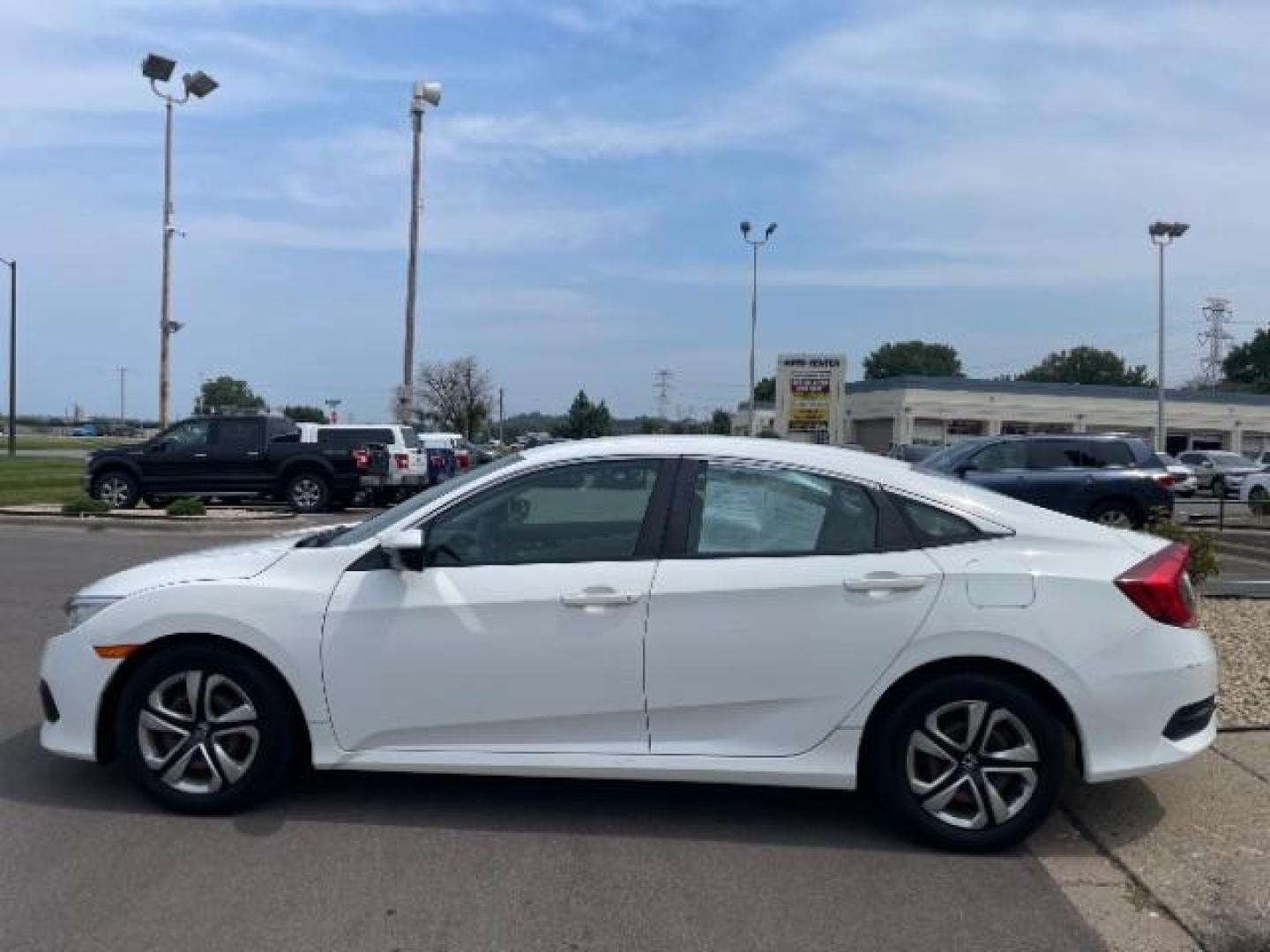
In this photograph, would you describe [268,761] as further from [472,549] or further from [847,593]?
[847,593]

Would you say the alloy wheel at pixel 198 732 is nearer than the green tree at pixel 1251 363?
Yes

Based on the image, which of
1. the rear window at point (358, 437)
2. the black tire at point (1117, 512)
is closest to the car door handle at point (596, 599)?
the black tire at point (1117, 512)

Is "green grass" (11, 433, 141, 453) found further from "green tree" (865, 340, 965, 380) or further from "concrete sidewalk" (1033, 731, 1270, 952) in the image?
"green tree" (865, 340, 965, 380)

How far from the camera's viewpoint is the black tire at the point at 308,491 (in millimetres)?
21609

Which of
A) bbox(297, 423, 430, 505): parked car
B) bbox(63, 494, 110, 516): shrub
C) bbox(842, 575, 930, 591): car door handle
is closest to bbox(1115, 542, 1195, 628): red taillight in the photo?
bbox(842, 575, 930, 591): car door handle

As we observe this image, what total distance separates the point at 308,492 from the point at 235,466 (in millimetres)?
1464

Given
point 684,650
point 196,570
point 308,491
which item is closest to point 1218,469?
point 308,491

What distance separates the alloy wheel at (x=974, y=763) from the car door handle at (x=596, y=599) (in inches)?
48.1

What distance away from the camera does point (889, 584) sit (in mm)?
4461

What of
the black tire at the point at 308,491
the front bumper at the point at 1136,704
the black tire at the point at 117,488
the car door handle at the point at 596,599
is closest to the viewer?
the front bumper at the point at 1136,704

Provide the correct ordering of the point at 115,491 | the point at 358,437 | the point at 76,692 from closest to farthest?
the point at 76,692, the point at 115,491, the point at 358,437

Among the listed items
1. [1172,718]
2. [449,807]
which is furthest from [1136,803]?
[449,807]

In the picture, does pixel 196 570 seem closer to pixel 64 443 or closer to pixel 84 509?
pixel 84 509

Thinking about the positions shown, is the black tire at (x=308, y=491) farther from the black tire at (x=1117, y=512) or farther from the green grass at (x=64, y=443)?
the green grass at (x=64, y=443)
